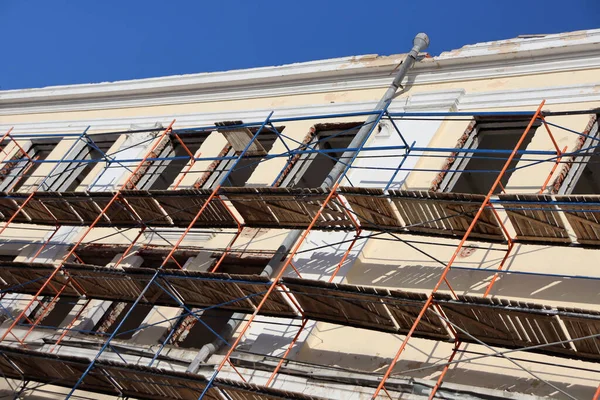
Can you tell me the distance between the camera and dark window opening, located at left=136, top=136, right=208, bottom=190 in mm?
19453

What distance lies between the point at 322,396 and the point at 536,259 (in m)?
3.67

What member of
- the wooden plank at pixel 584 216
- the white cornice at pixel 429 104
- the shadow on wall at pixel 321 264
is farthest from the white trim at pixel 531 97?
the shadow on wall at pixel 321 264

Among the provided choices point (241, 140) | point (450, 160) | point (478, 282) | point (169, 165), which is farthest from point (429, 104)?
point (169, 165)

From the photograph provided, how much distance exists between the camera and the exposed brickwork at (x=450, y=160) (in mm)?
15155

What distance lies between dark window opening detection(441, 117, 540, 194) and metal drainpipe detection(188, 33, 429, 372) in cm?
164

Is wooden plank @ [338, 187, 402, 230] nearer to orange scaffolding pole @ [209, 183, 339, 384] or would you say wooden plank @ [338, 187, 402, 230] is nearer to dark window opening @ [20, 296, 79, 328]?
orange scaffolding pole @ [209, 183, 339, 384]

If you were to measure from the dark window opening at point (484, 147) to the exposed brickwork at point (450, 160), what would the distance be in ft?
0.18

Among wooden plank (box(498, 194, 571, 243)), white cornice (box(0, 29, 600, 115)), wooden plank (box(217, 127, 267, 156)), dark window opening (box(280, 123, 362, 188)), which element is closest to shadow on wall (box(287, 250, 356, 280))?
dark window opening (box(280, 123, 362, 188))

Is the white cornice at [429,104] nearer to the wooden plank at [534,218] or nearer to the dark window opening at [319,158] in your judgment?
the dark window opening at [319,158]

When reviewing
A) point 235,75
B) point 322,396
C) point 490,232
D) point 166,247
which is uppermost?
point 235,75

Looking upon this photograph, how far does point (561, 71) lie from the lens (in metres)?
16.1

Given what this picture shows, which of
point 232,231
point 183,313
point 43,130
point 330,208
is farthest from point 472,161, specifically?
point 43,130

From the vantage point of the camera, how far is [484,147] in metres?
16.7

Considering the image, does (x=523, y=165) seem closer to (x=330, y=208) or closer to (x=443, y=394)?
(x=330, y=208)
